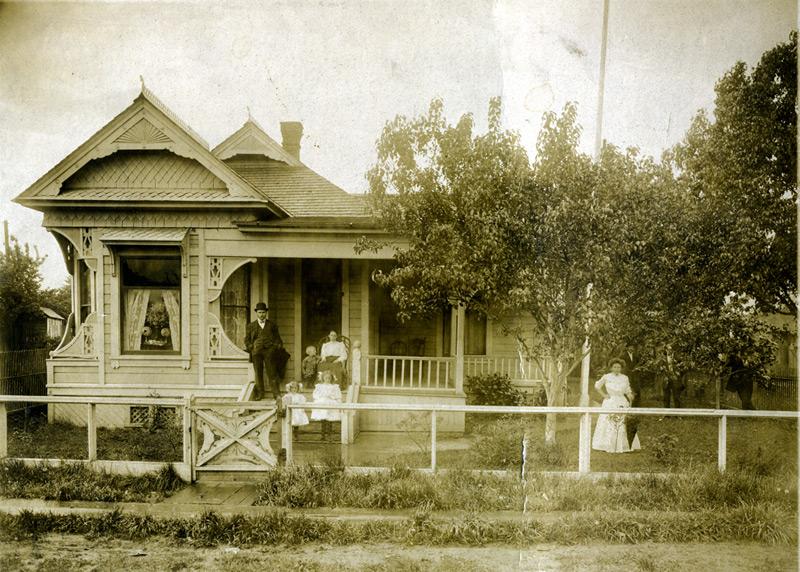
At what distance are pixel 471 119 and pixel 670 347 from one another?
431 centimetres

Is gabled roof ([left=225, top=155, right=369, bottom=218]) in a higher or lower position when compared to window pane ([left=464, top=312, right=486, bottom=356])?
higher

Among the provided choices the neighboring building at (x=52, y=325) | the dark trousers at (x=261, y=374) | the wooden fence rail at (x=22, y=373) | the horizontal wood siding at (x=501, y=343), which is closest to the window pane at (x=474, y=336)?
the horizontal wood siding at (x=501, y=343)

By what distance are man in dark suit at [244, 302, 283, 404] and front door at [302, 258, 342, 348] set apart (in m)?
2.03

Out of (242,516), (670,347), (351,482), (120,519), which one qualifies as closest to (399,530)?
(351,482)

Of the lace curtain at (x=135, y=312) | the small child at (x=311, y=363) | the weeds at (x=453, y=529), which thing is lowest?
the weeds at (x=453, y=529)

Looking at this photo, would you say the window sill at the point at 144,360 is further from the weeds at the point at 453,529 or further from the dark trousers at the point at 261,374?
the weeds at the point at 453,529

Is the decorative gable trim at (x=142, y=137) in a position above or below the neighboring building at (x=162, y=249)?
above

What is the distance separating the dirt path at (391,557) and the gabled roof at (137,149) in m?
6.57

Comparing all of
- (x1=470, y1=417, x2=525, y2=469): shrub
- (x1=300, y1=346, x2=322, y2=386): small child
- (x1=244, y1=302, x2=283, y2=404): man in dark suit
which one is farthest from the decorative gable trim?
(x1=470, y1=417, x2=525, y2=469): shrub

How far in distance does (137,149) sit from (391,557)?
29.1 ft

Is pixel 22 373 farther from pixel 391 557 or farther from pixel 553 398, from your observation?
pixel 553 398

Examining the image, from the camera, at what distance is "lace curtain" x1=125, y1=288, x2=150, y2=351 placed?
11.2 meters

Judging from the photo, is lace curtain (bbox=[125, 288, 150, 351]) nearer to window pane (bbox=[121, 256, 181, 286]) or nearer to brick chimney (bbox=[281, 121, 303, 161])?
window pane (bbox=[121, 256, 181, 286])

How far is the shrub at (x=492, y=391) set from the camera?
12773mm
